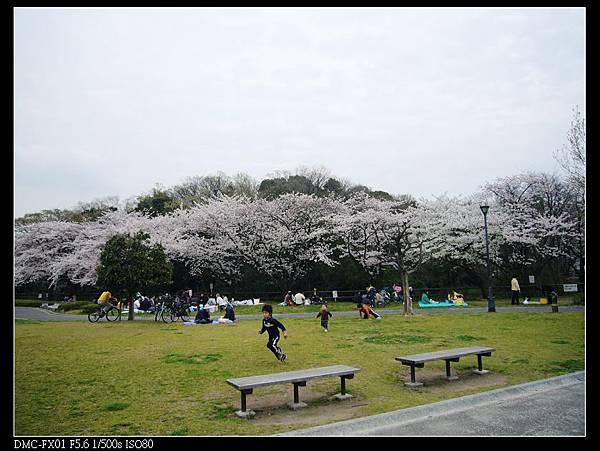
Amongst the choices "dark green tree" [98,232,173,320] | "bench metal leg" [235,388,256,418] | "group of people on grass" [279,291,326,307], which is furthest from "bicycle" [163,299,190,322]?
"bench metal leg" [235,388,256,418]

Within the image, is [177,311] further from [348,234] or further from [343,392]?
[343,392]

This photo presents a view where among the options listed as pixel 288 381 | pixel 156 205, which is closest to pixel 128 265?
pixel 288 381

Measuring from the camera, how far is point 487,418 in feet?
20.1

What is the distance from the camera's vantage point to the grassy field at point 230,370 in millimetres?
6383

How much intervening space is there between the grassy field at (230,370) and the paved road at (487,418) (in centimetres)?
50

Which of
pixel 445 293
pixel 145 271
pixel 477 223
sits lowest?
pixel 445 293

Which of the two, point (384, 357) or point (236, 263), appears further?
point (236, 263)

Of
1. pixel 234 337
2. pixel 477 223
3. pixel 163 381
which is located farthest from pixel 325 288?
pixel 163 381

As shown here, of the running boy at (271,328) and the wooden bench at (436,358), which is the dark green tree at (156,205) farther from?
the wooden bench at (436,358)

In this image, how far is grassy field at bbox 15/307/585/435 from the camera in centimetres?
638

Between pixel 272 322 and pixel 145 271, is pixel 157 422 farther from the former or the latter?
pixel 145 271

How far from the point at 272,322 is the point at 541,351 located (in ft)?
20.9

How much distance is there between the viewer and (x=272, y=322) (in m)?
9.85

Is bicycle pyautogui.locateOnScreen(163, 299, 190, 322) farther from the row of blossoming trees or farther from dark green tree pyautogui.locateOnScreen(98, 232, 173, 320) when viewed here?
the row of blossoming trees
